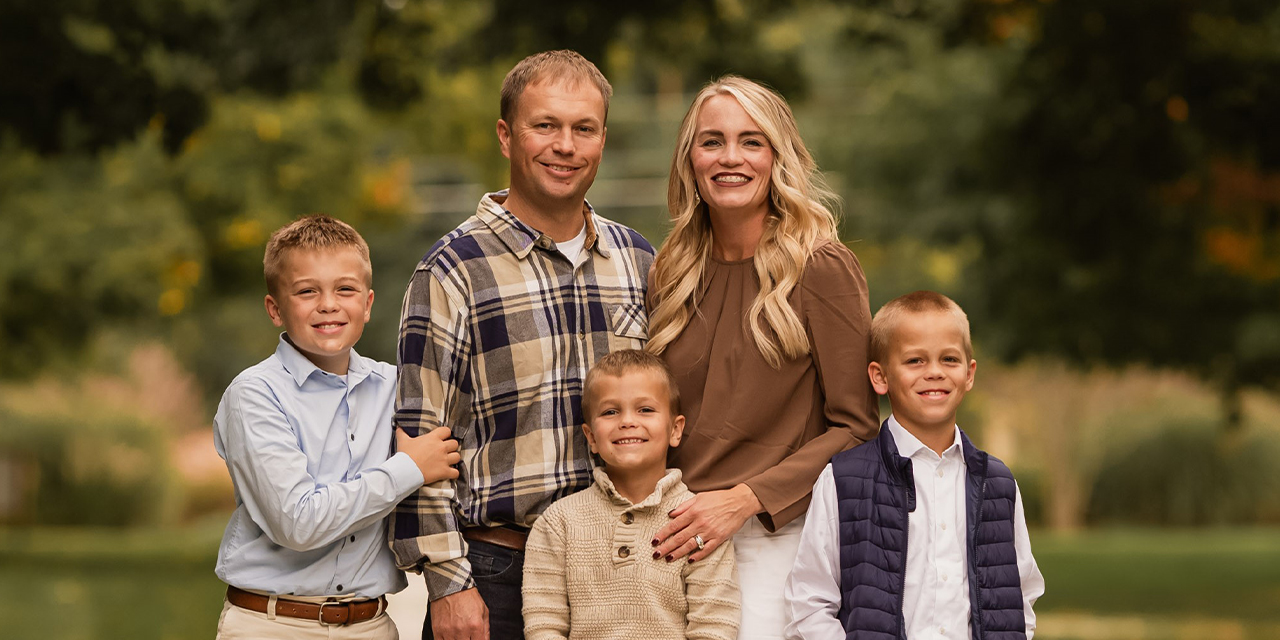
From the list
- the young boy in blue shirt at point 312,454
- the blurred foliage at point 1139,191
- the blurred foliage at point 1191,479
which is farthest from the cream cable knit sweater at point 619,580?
the blurred foliage at point 1191,479

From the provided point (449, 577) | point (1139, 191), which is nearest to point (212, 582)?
point (1139, 191)

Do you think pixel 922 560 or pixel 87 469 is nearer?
pixel 922 560

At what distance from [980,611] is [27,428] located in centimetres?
1644

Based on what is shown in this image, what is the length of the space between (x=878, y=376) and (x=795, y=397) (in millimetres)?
206

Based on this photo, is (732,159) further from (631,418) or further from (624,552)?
(624,552)

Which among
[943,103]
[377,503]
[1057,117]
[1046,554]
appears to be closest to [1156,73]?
[1057,117]

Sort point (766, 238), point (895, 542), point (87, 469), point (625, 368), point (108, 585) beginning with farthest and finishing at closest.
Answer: point (87, 469), point (108, 585), point (766, 238), point (625, 368), point (895, 542)

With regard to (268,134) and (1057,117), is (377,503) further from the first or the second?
(268,134)

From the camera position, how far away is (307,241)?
10.5 ft

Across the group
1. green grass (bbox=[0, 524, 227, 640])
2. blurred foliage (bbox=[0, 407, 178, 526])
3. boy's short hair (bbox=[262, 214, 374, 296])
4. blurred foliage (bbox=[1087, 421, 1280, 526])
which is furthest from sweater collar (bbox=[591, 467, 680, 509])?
blurred foliage (bbox=[1087, 421, 1280, 526])

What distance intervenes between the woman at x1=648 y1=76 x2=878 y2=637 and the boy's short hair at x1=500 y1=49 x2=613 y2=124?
0.95 ft

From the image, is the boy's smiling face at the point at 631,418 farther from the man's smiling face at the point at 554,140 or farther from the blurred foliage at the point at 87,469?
the blurred foliage at the point at 87,469

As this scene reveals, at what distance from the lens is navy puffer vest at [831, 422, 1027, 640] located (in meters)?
2.93

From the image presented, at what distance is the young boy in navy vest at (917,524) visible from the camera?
116 inches
